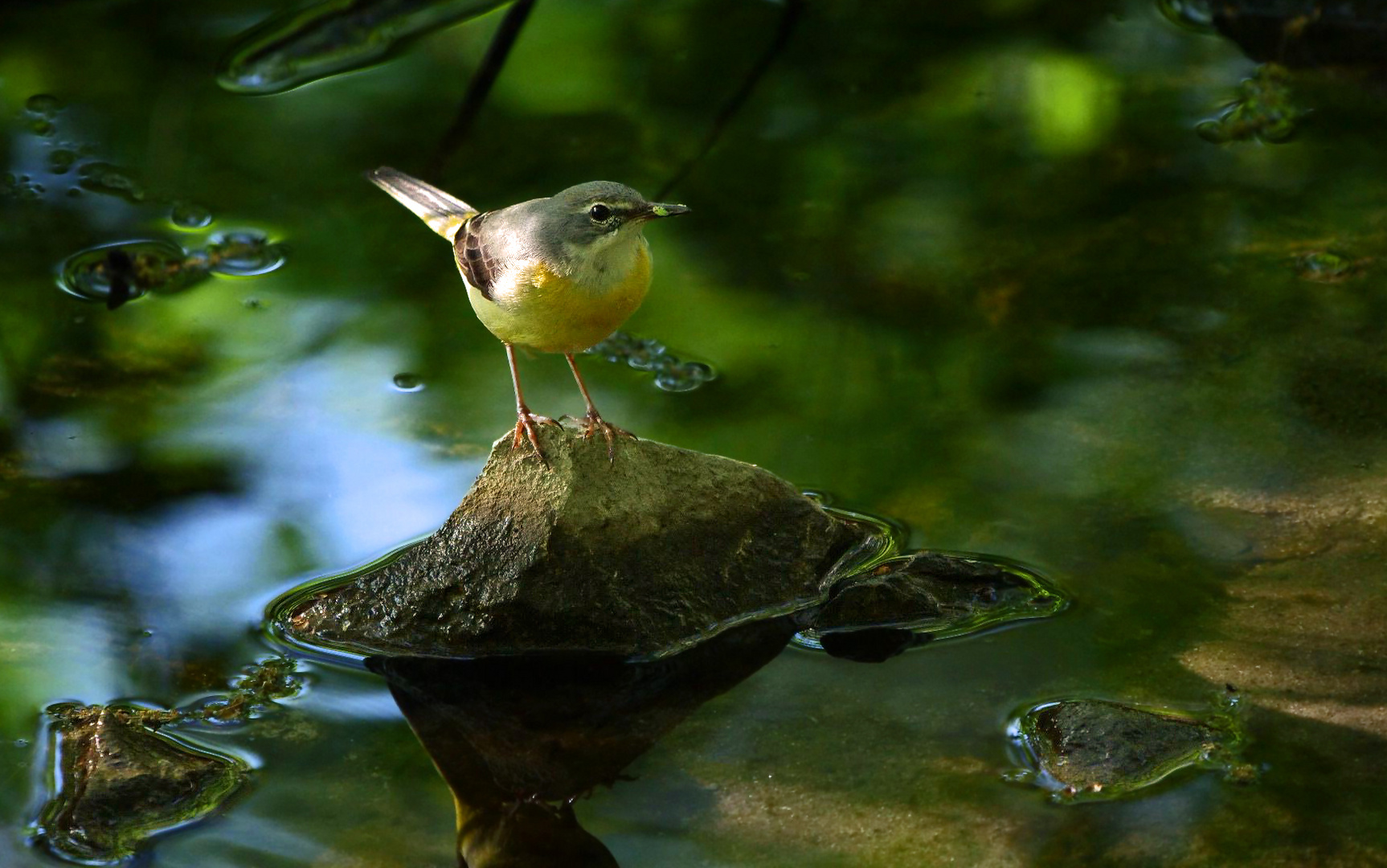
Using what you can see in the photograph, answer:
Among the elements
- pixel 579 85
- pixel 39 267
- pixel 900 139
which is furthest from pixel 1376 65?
pixel 39 267

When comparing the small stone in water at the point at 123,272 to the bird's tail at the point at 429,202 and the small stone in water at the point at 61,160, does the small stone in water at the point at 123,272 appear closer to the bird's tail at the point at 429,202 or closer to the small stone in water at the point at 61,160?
the small stone in water at the point at 61,160

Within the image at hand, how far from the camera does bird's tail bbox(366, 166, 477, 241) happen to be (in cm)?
558

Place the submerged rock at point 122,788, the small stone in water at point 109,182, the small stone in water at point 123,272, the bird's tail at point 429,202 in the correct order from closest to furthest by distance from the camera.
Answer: the submerged rock at point 122,788, the bird's tail at point 429,202, the small stone in water at point 123,272, the small stone in water at point 109,182

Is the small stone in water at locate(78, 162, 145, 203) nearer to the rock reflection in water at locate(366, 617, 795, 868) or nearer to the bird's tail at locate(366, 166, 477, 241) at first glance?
the bird's tail at locate(366, 166, 477, 241)

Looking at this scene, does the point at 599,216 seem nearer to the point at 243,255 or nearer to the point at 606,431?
the point at 606,431

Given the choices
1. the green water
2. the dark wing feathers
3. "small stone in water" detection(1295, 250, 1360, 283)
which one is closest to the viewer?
the green water

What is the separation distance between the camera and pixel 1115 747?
4.32 m

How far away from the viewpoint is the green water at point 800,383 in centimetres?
437

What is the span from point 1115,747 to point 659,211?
Result: 195 centimetres

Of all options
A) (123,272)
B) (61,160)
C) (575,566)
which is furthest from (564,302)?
(61,160)

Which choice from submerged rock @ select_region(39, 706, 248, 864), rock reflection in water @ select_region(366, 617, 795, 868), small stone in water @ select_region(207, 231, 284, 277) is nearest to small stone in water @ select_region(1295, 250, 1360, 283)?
rock reflection in water @ select_region(366, 617, 795, 868)

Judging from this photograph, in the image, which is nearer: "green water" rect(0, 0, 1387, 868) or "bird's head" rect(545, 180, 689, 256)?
"green water" rect(0, 0, 1387, 868)

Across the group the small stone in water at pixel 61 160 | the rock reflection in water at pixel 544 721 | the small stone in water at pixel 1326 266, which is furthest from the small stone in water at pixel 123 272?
Answer: the small stone in water at pixel 1326 266

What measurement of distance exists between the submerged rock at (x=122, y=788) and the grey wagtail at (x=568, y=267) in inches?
60.4
